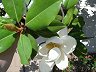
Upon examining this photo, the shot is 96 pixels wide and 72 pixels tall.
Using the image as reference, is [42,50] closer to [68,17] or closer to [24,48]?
[24,48]

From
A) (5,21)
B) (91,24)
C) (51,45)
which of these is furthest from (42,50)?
(91,24)

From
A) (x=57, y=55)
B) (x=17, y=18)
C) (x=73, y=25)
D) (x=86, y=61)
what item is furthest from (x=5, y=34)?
(x=86, y=61)

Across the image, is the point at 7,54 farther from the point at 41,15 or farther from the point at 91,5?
the point at 91,5

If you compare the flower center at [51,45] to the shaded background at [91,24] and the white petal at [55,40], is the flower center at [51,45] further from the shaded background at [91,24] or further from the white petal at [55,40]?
the shaded background at [91,24]

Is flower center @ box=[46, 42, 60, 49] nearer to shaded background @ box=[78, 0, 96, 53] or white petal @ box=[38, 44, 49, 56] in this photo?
white petal @ box=[38, 44, 49, 56]

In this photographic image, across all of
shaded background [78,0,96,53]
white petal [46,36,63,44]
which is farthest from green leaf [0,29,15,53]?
shaded background [78,0,96,53]
